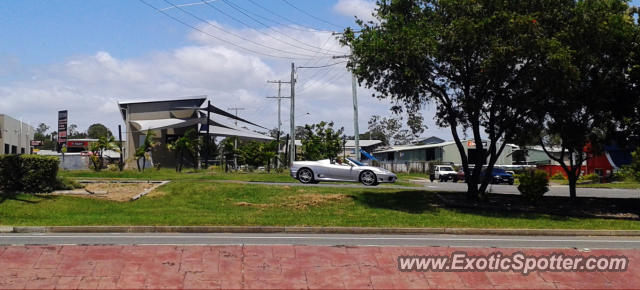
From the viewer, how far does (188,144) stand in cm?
4681

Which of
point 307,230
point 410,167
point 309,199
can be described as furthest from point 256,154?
point 307,230

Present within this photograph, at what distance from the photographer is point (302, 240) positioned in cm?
1239

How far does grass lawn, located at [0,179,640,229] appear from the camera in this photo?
15547 millimetres

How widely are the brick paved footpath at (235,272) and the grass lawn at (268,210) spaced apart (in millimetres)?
5881

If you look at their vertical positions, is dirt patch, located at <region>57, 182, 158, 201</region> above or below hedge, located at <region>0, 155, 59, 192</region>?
below

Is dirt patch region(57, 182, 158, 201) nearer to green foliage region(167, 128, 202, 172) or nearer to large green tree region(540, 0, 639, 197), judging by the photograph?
large green tree region(540, 0, 639, 197)

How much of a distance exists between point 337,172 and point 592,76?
10.7 meters

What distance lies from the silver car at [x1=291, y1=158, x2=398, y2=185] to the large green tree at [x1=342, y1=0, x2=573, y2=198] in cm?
415

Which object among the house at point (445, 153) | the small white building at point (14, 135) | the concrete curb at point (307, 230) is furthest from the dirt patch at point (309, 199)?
the house at point (445, 153)

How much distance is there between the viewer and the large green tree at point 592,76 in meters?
18.1

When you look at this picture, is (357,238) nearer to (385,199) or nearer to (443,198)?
(385,199)

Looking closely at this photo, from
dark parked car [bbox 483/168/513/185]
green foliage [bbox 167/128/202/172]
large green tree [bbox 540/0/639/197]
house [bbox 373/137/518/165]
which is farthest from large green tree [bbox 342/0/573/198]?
house [bbox 373/137/518/165]

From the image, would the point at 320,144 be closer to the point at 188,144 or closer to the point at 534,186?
the point at 188,144

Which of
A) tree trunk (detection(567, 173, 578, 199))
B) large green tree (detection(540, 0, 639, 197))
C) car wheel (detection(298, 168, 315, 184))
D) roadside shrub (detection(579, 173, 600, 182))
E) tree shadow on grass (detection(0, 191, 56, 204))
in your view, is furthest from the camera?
roadside shrub (detection(579, 173, 600, 182))
